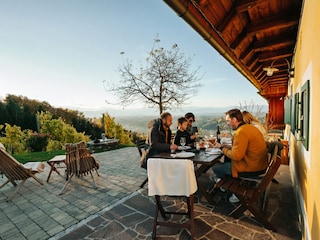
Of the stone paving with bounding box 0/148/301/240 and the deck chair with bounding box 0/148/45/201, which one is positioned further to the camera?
the deck chair with bounding box 0/148/45/201

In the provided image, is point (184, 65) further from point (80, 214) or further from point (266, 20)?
point (80, 214)

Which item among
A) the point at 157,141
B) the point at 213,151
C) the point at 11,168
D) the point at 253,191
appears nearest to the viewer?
Answer: the point at 253,191

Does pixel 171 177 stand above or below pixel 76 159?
above

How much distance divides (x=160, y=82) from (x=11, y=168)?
752 centimetres

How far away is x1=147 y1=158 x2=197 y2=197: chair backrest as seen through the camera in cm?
213

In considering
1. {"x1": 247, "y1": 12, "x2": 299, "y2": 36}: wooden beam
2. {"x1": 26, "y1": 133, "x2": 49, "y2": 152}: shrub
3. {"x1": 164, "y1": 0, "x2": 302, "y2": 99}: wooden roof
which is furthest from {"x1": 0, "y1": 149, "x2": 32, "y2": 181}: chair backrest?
{"x1": 26, "y1": 133, "x2": 49, "y2": 152}: shrub

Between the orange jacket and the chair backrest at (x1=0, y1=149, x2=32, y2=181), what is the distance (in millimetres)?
3995

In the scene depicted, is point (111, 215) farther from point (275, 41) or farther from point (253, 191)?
point (275, 41)

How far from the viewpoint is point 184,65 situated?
32.2 feet

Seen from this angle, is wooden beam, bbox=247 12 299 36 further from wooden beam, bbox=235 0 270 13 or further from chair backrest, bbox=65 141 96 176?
chair backrest, bbox=65 141 96 176

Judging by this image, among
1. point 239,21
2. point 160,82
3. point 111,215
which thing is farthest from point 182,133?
point 160,82

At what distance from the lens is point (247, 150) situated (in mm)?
2693

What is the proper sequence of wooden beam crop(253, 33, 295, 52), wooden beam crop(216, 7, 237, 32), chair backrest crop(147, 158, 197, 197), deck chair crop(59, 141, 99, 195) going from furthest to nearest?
deck chair crop(59, 141, 99, 195)
wooden beam crop(253, 33, 295, 52)
wooden beam crop(216, 7, 237, 32)
chair backrest crop(147, 158, 197, 197)

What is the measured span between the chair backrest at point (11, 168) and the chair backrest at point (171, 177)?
3091 millimetres
